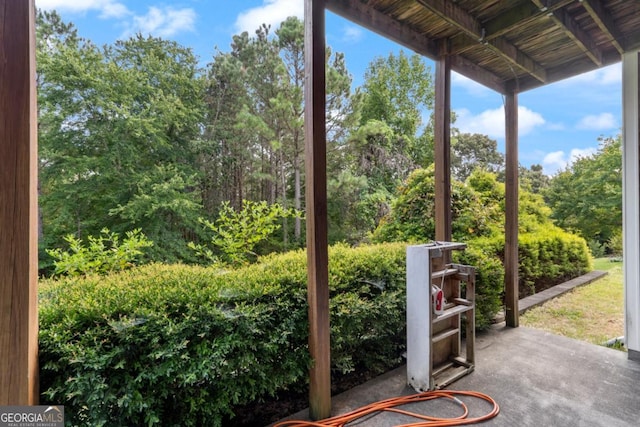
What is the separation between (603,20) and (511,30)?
61cm

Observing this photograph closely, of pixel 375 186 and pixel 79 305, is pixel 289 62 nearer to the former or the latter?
pixel 375 186

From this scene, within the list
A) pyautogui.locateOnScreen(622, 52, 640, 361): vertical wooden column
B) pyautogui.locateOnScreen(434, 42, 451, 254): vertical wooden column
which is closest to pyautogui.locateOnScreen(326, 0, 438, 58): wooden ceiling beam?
pyautogui.locateOnScreen(434, 42, 451, 254): vertical wooden column

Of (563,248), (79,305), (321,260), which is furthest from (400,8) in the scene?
(563,248)

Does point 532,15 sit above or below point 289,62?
below

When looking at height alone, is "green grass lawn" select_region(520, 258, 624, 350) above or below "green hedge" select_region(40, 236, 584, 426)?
below

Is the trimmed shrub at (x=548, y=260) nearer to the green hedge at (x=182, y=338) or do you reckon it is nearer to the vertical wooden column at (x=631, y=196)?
the vertical wooden column at (x=631, y=196)

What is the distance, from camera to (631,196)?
248cm

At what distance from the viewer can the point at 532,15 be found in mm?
2068

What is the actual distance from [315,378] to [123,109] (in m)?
8.76

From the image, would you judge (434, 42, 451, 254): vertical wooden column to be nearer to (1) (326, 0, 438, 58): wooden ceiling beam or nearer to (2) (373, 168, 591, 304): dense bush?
(1) (326, 0, 438, 58): wooden ceiling beam

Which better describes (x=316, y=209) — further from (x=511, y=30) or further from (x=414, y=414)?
(x=511, y=30)

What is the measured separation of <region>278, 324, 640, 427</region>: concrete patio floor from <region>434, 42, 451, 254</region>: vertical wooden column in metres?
1.13

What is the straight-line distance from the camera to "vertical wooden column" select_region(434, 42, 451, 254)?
2.51 metres

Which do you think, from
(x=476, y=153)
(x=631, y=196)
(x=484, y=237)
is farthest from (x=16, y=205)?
(x=476, y=153)
